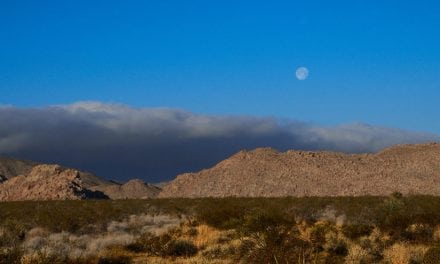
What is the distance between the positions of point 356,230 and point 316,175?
175 feet

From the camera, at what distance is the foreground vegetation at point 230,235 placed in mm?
20109

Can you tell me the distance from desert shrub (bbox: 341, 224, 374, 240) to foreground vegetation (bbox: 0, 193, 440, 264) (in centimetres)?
4

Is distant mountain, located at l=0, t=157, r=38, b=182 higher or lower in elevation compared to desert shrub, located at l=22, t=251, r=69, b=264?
lower

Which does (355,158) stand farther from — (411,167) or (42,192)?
(42,192)

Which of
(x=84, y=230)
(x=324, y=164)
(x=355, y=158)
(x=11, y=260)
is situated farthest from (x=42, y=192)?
(x=11, y=260)

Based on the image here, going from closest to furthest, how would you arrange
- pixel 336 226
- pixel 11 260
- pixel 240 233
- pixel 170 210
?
pixel 11 260, pixel 240 233, pixel 336 226, pixel 170 210

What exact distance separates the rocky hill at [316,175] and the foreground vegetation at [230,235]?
1444 inches

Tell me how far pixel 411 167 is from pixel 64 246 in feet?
210

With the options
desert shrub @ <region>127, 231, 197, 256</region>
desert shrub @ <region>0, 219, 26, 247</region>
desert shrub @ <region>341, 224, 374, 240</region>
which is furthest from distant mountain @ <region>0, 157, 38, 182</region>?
desert shrub @ <region>341, 224, 374, 240</region>

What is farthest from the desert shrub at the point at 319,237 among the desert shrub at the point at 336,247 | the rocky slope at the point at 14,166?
the rocky slope at the point at 14,166

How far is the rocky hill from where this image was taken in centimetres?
7462

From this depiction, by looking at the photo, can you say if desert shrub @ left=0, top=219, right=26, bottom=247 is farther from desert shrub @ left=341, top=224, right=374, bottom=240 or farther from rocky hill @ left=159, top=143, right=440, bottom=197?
rocky hill @ left=159, top=143, right=440, bottom=197

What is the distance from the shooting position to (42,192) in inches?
2953

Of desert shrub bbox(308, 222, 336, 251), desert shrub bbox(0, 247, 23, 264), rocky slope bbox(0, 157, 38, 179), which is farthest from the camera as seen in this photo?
rocky slope bbox(0, 157, 38, 179)
